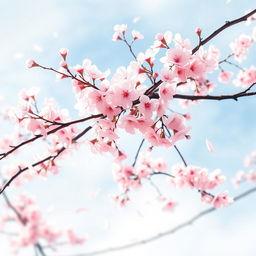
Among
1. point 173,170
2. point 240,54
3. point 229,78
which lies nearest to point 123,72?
point 173,170

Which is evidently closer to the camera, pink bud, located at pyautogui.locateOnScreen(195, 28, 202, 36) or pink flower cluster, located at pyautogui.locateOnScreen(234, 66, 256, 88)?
pink bud, located at pyautogui.locateOnScreen(195, 28, 202, 36)

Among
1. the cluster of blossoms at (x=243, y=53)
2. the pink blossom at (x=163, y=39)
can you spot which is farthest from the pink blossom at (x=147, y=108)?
the cluster of blossoms at (x=243, y=53)

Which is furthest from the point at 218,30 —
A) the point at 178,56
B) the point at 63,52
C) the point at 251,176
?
the point at 251,176

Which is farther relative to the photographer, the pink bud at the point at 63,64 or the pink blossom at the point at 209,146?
the pink blossom at the point at 209,146

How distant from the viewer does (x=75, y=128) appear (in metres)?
3.58

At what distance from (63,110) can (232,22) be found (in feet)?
6.51

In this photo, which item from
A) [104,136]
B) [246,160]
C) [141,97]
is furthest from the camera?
[246,160]

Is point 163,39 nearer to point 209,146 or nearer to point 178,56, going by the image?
Result: point 178,56

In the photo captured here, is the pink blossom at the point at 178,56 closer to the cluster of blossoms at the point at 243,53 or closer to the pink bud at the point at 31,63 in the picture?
the pink bud at the point at 31,63

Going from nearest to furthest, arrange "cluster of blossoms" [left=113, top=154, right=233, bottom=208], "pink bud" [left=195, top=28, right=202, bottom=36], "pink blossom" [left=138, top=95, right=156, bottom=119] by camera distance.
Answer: "pink blossom" [left=138, top=95, right=156, bottom=119] → "pink bud" [left=195, top=28, right=202, bottom=36] → "cluster of blossoms" [left=113, top=154, right=233, bottom=208]

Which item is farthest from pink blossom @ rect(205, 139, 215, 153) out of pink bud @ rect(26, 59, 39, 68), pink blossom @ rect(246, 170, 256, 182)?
pink blossom @ rect(246, 170, 256, 182)

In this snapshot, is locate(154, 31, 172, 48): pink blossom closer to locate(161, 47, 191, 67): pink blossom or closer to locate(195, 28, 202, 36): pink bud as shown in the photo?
locate(195, 28, 202, 36): pink bud

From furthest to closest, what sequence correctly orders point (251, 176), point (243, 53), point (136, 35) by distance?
point (251, 176) < point (243, 53) < point (136, 35)

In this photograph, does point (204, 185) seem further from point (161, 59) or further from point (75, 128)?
point (161, 59)
